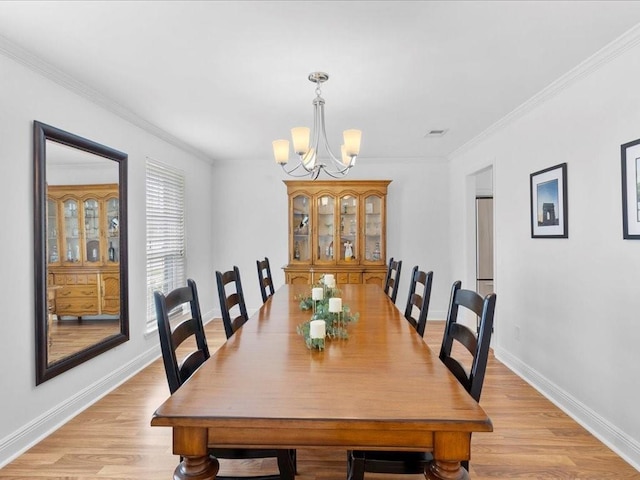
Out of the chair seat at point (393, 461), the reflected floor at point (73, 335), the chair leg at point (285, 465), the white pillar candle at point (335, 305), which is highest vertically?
the white pillar candle at point (335, 305)

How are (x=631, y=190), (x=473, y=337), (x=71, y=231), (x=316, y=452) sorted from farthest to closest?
(x=71, y=231), (x=316, y=452), (x=631, y=190), (x=473, y=337)

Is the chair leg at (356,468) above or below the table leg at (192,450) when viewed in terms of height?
below

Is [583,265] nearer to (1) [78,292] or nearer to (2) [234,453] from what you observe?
(2) [234,453]

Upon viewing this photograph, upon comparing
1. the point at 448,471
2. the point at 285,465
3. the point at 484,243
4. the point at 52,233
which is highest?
the point at 52,233

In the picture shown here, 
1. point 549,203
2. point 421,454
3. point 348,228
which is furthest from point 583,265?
point 348,228

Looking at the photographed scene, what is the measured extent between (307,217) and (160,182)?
202 centimetres

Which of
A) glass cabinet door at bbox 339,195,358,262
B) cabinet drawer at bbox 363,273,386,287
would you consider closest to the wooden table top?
cabinet drawer at bbox 363,273,386,287

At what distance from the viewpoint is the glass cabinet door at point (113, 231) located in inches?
126

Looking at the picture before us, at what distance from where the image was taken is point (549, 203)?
9.96 feet

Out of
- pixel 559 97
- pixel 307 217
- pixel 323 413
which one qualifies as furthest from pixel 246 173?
pixel 323 413

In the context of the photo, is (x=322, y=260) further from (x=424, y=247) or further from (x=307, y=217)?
(x=424, y=247)

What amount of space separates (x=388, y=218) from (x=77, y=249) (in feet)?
13.2

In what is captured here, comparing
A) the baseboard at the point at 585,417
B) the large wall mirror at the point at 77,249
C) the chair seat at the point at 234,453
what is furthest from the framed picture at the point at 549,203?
the large wall mirror at the point at 77,249

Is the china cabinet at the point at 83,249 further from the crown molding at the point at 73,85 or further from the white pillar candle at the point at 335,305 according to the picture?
the white pillar candle at the point at 335,305
